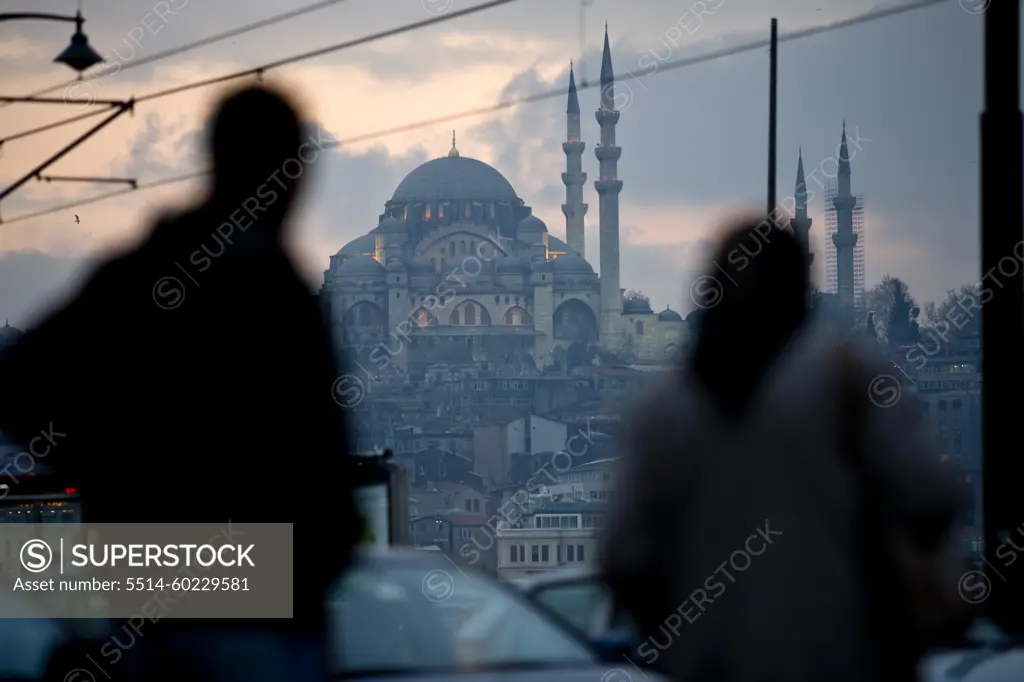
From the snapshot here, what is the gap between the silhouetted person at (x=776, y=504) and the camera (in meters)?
1.75

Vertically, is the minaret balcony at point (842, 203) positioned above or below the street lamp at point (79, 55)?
above

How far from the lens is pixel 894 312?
2131 inches

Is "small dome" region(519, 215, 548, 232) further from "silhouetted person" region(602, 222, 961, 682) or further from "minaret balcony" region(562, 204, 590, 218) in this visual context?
"silhouetted person" region(602, 222, 961, 682)

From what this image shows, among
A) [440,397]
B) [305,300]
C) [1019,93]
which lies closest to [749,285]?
[305,300]

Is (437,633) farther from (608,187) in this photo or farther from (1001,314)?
(608,187)

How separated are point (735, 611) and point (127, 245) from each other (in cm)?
83

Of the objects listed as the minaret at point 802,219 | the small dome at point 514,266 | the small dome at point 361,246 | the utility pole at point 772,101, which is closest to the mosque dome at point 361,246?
the small dome at point 361,246

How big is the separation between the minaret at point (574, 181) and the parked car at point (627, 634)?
8042 centimetres

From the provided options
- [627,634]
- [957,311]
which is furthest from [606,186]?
[627,634]

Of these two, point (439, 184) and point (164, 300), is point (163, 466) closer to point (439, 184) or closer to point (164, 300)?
point (164, 300)

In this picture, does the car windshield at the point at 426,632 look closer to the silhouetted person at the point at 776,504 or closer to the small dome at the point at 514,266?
the silhouetted person at the point at 776,504

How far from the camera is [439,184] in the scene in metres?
91.5

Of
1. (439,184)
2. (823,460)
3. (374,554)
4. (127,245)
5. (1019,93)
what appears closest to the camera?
(823,460)

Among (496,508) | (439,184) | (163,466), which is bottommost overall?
(496,508)
